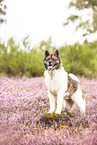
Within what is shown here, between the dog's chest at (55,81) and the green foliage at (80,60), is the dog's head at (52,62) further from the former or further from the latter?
the green foliage at (80,60)

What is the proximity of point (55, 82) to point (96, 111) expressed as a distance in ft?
3.81

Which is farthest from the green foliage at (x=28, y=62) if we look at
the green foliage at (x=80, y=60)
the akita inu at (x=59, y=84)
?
the akita inu at (x=59, y=84)

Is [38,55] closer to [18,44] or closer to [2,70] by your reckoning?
[18,44]

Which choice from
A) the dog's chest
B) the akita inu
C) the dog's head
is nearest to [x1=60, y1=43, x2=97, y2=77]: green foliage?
the akita inu

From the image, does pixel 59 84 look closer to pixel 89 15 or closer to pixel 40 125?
pixel 40 125

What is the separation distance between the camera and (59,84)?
12.4 ft

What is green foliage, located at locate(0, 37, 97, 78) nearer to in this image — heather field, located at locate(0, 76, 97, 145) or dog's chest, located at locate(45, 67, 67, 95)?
heather field, located at locate(0, 76, 97, 145)

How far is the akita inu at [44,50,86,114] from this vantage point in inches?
143

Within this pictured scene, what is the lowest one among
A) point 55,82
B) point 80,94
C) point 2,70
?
point 2,70

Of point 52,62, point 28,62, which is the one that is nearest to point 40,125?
point 52,62

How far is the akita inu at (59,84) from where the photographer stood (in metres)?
3.64

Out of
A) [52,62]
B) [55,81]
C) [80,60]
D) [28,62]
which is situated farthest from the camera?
[80,60]

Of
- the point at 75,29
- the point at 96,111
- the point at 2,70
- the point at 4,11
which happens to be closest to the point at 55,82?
the point at 96,111

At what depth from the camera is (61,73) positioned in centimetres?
383
